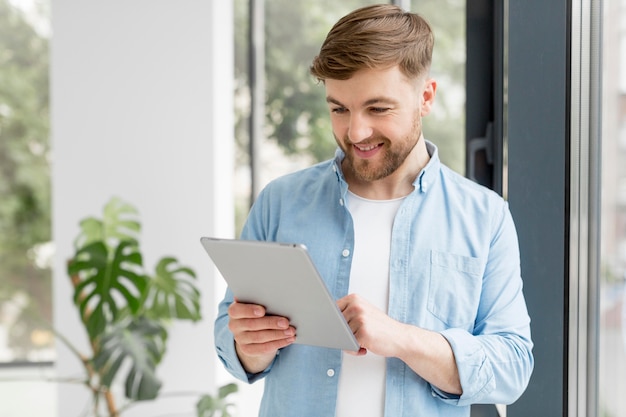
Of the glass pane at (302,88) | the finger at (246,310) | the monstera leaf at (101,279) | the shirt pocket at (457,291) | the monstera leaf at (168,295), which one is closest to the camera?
the finger at (246,310)

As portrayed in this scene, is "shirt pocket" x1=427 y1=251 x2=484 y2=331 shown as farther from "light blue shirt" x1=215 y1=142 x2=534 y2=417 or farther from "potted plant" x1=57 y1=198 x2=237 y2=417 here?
"potted plant" x1=57 y1=198 x2=237 y2=417

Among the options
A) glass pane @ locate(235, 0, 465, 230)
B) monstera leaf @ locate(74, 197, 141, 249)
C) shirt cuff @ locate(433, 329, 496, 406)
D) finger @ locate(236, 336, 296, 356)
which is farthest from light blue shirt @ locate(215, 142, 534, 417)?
glass pane @ locate(235, 0, 465, 230)

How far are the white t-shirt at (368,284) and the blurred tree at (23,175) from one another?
349cm

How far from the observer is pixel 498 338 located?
1.21 meters

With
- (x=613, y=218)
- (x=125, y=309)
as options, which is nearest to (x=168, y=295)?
(x=125, y=309)

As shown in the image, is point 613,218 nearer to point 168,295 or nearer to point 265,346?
point 265,346

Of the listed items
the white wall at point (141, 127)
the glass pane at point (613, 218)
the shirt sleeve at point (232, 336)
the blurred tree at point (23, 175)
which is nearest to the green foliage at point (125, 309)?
the white wall at point (141, 127)

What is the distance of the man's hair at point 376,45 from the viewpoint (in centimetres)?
121

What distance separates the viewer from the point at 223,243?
1058mm

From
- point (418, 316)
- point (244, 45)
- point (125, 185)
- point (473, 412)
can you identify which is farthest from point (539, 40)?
point (244, 45)

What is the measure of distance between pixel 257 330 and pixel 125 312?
1.57 metres

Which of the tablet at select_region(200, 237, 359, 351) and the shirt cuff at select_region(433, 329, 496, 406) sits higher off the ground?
the tablet at select_region(200, 237, 359, 351)

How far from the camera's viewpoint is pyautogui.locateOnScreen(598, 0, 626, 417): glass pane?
1.05m

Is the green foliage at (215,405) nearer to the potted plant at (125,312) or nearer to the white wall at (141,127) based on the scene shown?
the potted plant at (125,312)
